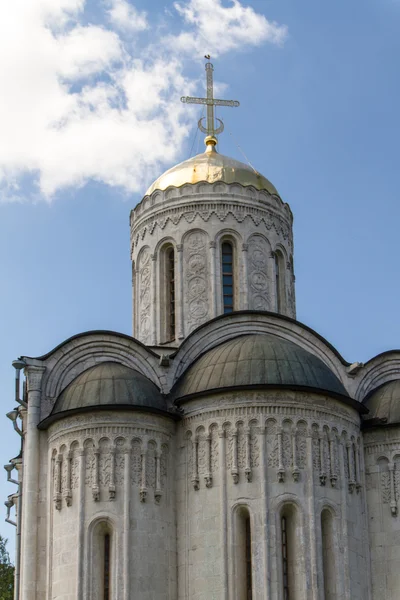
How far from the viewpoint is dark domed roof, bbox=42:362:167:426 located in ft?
75.2

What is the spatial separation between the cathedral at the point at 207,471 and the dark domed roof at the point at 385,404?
40mm

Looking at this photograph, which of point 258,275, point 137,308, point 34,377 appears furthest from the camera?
point 137,308

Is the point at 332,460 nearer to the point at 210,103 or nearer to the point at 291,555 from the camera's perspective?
the point at 291,555

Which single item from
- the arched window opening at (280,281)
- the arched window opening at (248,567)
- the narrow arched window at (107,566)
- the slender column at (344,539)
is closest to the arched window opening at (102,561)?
the narrow arched window at (107,566)

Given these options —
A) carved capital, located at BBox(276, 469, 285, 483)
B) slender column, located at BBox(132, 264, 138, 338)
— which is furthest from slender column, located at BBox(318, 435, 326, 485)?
slender column, located at BBox(132, 264, 138, 338)

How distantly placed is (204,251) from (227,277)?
0.82m

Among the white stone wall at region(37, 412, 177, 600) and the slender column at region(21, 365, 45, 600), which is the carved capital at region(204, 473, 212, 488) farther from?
the slender column at region(21, 365, 45, 600)

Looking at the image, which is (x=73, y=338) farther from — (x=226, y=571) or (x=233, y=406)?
(x=226, y=571)

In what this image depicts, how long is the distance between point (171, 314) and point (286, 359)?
4.82 meters

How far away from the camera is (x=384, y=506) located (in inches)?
944

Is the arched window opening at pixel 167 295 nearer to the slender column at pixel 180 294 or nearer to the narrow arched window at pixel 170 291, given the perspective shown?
the narrow arched window at pixel 170 291

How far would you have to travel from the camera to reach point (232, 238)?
27781 mm

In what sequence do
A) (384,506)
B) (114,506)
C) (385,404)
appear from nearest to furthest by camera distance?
(114,506)
(384,506)
(385,404)

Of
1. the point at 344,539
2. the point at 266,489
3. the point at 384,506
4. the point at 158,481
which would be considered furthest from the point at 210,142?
the point at 344,539
